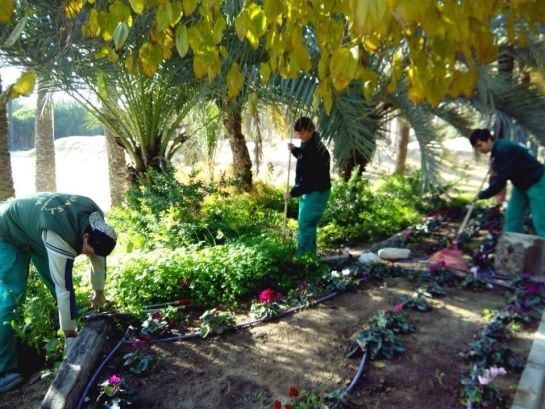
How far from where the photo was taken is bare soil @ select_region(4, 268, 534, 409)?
2.86 metres

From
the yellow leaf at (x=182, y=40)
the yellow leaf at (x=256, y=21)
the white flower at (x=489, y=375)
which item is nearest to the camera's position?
the yellow leaf at (x=182, y=40)

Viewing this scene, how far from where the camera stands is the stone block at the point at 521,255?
195 inches

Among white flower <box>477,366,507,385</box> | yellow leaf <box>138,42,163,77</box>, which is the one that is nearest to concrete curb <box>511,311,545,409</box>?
white flower <box>477,366,507,385</box>

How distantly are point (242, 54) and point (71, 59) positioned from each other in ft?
6.78

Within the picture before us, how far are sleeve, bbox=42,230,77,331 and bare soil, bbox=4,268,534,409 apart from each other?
0.60m

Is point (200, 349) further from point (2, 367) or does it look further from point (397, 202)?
point (397, 202)

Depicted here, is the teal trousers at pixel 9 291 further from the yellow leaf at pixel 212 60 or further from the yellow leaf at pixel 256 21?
the yellow leaf at pixel 256 21

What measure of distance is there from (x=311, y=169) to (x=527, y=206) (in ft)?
9.78

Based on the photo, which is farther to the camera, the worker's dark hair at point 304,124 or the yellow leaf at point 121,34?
the worker's dark hair at point 304,124

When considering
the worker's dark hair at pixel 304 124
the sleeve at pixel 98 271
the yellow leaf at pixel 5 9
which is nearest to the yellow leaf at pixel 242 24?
the yellow leaf at pixel 5 9

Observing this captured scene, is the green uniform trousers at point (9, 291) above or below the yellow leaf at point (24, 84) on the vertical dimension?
below

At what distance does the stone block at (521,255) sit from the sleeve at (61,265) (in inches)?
179

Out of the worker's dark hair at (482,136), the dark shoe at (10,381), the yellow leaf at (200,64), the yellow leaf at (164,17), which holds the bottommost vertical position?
the dark shoe at (10,381)

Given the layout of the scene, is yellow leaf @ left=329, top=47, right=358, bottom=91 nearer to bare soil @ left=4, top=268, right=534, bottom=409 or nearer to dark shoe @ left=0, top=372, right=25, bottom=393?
bare soil @ left=4, top=268, right=534, bottom=409
